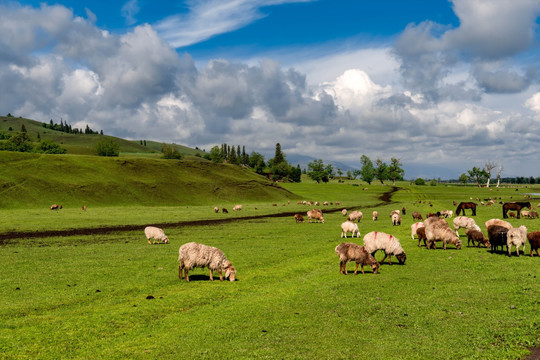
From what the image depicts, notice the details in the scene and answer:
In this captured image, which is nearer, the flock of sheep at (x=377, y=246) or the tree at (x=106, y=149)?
the flock of sheep at (x=377, y=246)

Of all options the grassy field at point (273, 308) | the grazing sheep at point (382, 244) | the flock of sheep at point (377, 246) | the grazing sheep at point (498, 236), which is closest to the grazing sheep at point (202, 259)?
the flock of sheep at point (377, 246)

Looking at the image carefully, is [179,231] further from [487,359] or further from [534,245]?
[487,359]

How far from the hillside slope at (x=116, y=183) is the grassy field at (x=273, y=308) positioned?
64164 mm

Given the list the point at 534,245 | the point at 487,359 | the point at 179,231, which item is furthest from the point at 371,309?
the point at 179,231

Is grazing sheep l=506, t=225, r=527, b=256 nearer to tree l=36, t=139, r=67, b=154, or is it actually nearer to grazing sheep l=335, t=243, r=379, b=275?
grazing sheep l=335, t=243, r=379, b=275

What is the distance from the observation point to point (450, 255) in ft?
75.9

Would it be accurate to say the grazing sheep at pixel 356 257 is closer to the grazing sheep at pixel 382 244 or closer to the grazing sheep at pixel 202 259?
the grazing sheep at pixel 382 244

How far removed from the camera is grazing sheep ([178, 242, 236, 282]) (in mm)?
17938

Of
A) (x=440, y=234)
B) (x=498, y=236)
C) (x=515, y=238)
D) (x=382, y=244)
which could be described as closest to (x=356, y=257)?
(x=382, y=244)

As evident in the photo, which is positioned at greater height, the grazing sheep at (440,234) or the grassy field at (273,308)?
the grazing sheep at (440,234)

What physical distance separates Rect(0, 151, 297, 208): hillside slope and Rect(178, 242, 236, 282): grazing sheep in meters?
68.8

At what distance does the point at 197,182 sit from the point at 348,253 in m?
99.9

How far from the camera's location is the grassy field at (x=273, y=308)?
10078 millimetres

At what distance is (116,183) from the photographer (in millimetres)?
96000
